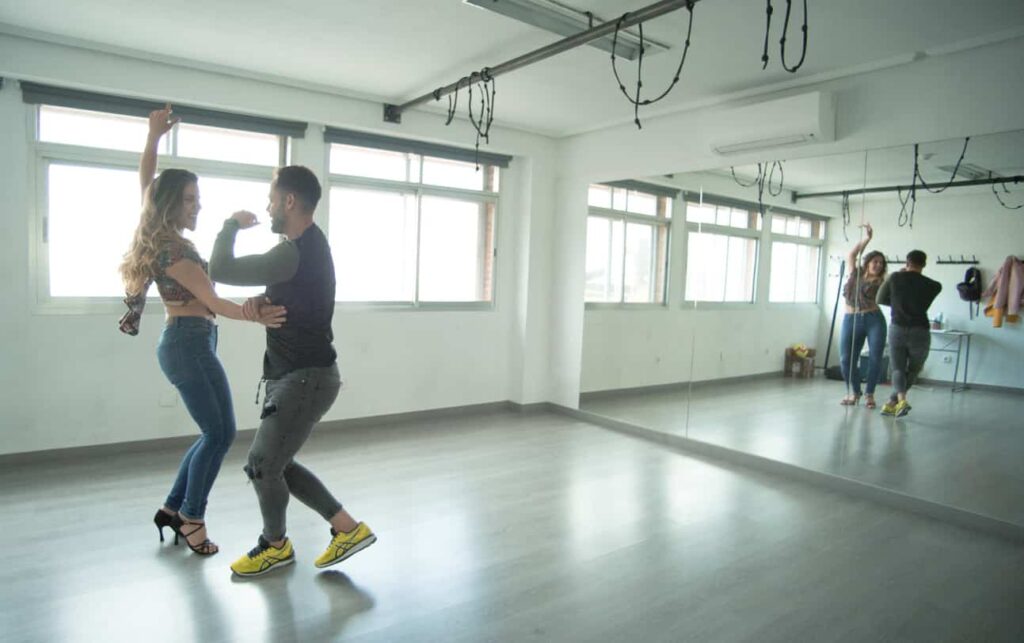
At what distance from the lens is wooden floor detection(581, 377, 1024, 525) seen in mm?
3494

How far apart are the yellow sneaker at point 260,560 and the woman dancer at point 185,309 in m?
0.27

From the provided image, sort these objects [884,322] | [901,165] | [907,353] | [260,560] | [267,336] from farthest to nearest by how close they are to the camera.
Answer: [884,322] < [907,353] < [901,165] < [260,560] < [267,336]

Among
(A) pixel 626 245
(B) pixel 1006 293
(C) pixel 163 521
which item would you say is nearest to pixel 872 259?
(B) pixel 1006 293

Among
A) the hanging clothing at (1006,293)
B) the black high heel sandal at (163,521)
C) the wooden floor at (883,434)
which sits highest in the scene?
the hanging clothing at (1006,293)

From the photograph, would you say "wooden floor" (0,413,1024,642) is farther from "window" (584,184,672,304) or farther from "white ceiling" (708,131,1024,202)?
"white ceiling" (708,131,1024,202)

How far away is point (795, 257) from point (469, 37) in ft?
8.89

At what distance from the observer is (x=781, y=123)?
400 centimetres

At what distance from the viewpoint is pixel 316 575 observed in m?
2.56

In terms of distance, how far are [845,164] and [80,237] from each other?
Result: 191 inches

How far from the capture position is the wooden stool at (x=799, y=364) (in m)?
4.46

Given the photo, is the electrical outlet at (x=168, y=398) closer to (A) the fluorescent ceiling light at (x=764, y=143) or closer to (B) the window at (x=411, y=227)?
(B) the window at (x=411, y=227)

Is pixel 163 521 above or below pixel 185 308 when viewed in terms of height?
below

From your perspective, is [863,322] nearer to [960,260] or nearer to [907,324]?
[907,324]

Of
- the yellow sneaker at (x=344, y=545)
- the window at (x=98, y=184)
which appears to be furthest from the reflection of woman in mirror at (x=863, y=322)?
the window at (x=98, y=184)
